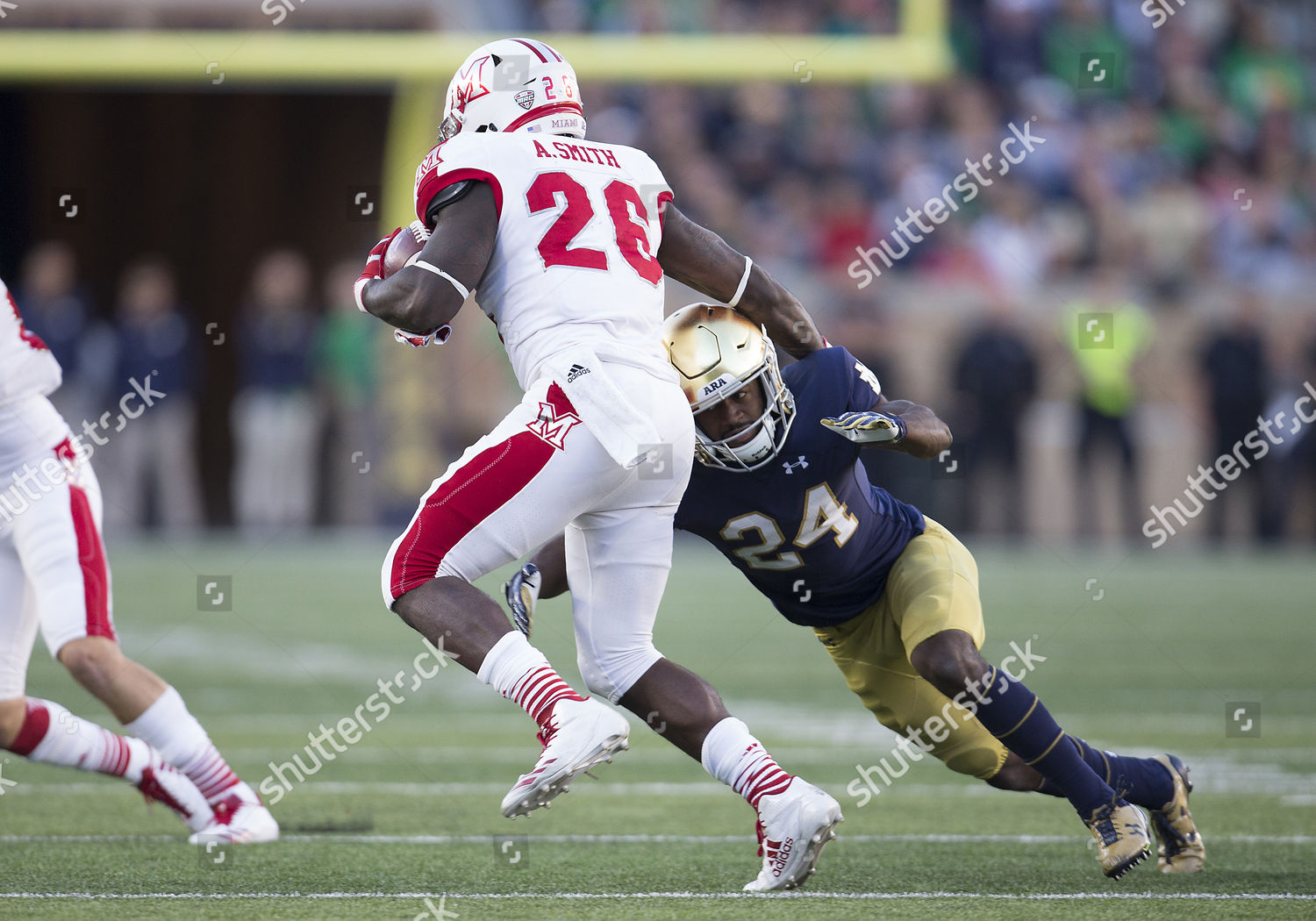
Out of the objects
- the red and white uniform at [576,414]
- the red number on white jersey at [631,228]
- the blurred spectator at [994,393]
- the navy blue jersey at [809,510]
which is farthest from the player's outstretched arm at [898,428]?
the blurred spectator at [994,393]

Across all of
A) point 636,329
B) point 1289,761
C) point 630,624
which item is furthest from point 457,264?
point 1289,761

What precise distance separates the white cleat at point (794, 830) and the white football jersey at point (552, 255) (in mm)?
968

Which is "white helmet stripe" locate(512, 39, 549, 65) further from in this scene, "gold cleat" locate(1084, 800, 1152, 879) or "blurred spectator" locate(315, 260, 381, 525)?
"blurred spectator" locate(315, 260, 381, 525)

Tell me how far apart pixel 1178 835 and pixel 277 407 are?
11428mm

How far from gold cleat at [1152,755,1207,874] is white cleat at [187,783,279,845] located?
2323mm

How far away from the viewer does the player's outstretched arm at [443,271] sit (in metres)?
3.59

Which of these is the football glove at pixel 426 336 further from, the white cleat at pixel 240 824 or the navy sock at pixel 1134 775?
the navy sock at pixel 1134 775

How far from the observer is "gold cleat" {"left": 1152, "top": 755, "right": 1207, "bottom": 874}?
4301mm

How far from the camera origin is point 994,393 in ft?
46.6

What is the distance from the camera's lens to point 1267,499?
594 inches

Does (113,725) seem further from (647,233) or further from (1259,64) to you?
(1259,64)

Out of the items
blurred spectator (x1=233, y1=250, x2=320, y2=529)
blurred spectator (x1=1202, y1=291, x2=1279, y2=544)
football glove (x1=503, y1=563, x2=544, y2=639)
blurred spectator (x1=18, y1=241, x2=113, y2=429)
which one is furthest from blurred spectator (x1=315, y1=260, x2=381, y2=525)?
football glove (x1=503, y1=563, x2=544, y2=639)

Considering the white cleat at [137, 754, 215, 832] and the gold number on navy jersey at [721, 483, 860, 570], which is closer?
the gold number on navy jersey at [721, 483, 860, 570]

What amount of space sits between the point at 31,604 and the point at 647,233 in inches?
77.7
